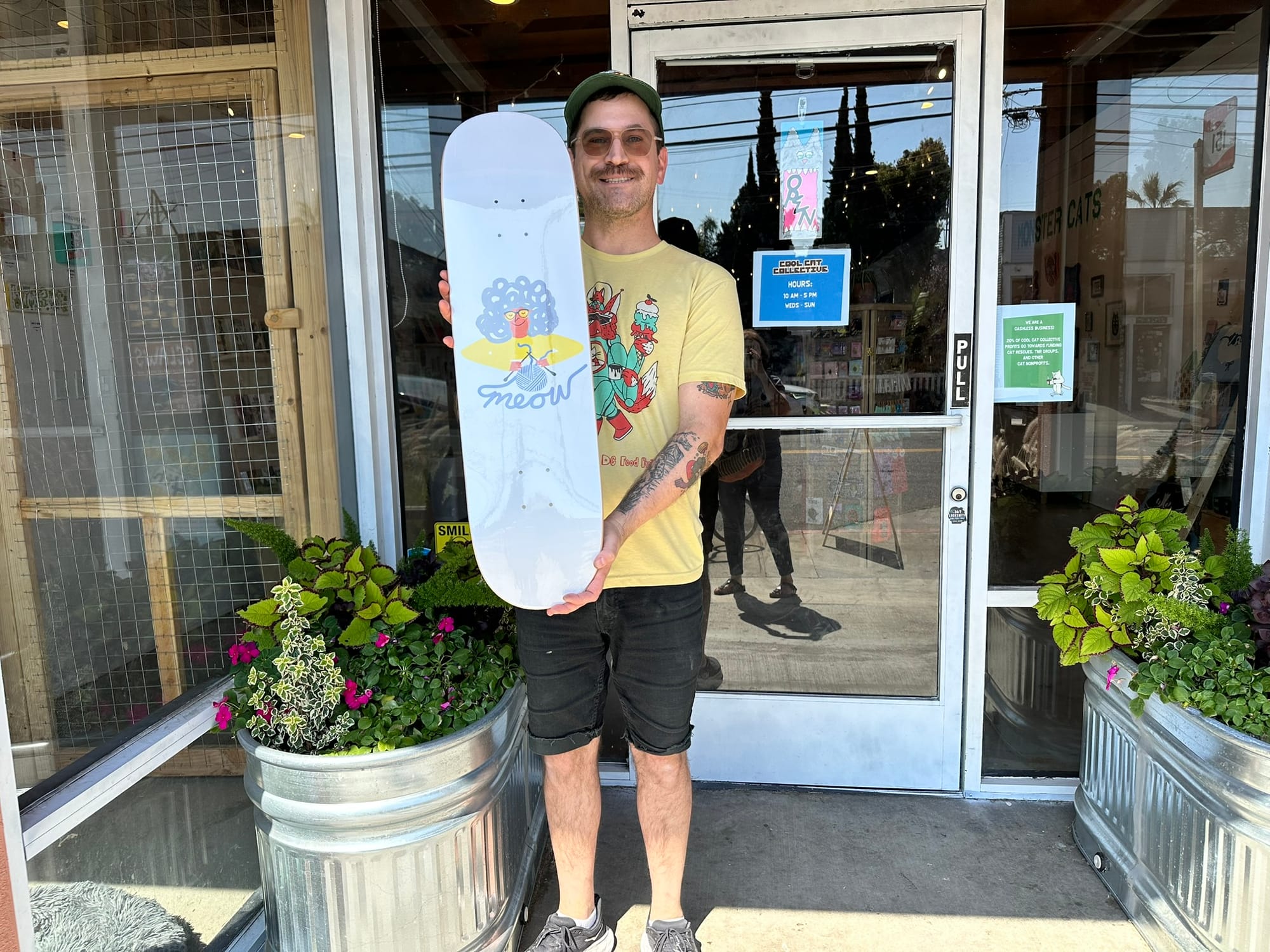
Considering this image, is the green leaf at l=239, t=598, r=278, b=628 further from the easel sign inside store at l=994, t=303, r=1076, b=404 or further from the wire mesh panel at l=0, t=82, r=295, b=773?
the easel sign inside store at l=994, t=303, r=1076, b=404

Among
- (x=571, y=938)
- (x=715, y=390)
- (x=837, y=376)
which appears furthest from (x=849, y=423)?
(x=571, y=938)

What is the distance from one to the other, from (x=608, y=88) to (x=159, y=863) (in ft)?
5.80

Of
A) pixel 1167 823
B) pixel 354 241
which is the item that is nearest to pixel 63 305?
pixel 354 241

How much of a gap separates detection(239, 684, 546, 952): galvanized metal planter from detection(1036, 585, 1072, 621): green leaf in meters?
1.35

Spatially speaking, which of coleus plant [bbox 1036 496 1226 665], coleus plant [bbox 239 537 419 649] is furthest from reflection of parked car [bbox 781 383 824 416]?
coleus plant [bbox 239 537 419 649]

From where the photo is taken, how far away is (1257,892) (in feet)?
4.71

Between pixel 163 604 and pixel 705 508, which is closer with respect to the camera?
pixel 163 604

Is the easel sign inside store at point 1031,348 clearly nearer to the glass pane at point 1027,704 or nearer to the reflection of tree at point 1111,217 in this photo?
the reflection of tree at point 1111,217

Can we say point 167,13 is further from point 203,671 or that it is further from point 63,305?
point 203,671

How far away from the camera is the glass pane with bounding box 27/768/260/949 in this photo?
1296mm

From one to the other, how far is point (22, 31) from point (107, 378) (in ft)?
2.06

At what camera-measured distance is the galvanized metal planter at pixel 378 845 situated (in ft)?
4.68

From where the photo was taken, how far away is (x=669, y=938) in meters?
1.63

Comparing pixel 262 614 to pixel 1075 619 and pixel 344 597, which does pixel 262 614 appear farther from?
pixel 1075 619
